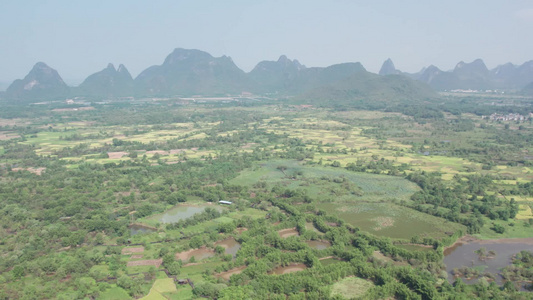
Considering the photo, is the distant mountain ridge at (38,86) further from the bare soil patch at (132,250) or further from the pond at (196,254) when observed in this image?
the pond at (196,254)

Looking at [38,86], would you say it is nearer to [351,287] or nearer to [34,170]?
[34,170]

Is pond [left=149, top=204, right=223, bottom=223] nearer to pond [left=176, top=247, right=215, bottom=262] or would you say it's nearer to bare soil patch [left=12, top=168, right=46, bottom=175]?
pond [left=176, top=247, right=215, bottom=262]

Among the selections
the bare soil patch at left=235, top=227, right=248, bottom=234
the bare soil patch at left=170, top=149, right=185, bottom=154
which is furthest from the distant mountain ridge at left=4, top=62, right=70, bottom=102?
the bare soil patch at left=235, top=227, right=248, bottom=234

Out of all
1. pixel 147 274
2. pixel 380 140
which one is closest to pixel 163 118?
pixel 380 140

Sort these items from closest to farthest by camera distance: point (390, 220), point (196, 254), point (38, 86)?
point (196, 254)
point (390, 220)
point (38, 86)

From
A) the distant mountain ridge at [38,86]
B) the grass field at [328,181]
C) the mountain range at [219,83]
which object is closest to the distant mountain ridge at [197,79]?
Result: the mountain range at [219,83]

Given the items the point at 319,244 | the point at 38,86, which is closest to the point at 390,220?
the point at 319,244

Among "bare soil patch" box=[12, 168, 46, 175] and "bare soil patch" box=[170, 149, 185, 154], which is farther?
"bare soil patch" box=[170, 149, 185, 154]
